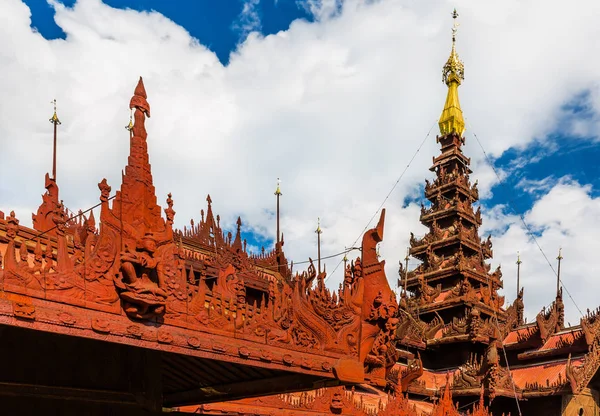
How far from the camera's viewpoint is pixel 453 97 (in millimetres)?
37000

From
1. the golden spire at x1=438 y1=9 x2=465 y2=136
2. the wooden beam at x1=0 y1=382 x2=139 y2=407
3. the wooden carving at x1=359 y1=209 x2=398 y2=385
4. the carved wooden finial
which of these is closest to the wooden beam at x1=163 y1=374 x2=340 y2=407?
the wooden carving at x1=359 y1=209 x2=398 y2=385

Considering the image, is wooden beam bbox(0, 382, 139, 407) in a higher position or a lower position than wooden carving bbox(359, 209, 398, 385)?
lower

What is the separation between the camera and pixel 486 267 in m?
32.6

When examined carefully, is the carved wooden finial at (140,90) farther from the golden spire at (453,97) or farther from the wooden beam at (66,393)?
the golden spire at (453,97)

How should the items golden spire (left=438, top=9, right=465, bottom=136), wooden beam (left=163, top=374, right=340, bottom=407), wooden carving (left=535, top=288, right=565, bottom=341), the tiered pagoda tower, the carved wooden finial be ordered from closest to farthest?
the carved wooden finial, wooden beam (left=163, top=374, right=340, bottom=407), wooden carving (left=535, top=288, right=565, bottom=341), the tiered pagoda tower, golden spire (left=438, top=9, right=465, bottom=136)

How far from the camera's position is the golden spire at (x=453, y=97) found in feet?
117

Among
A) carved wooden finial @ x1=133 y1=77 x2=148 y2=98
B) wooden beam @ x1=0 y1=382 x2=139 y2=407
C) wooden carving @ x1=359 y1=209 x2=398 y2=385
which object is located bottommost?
wooden beam @ x1=0 y1=382 x2=139 y2=407

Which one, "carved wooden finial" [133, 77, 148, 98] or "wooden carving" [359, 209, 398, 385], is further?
"wooden carving" [359, 209, 398, 385]

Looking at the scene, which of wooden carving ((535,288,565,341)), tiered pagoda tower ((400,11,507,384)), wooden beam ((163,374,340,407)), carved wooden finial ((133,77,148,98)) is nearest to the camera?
carved wooden finial ((133,77,148,98))

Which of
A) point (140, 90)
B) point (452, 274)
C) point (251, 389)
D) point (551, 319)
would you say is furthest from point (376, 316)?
point (452, 274)

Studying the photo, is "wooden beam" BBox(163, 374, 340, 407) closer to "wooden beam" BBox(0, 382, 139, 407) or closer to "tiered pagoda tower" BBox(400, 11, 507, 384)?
"wooden beam" BBox(0, 382, 139, 407)

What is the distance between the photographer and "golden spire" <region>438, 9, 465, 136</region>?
35.7 metres

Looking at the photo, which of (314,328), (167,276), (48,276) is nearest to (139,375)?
(314,328)

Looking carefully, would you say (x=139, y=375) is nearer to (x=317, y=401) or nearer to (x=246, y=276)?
(x=317, y=401)
